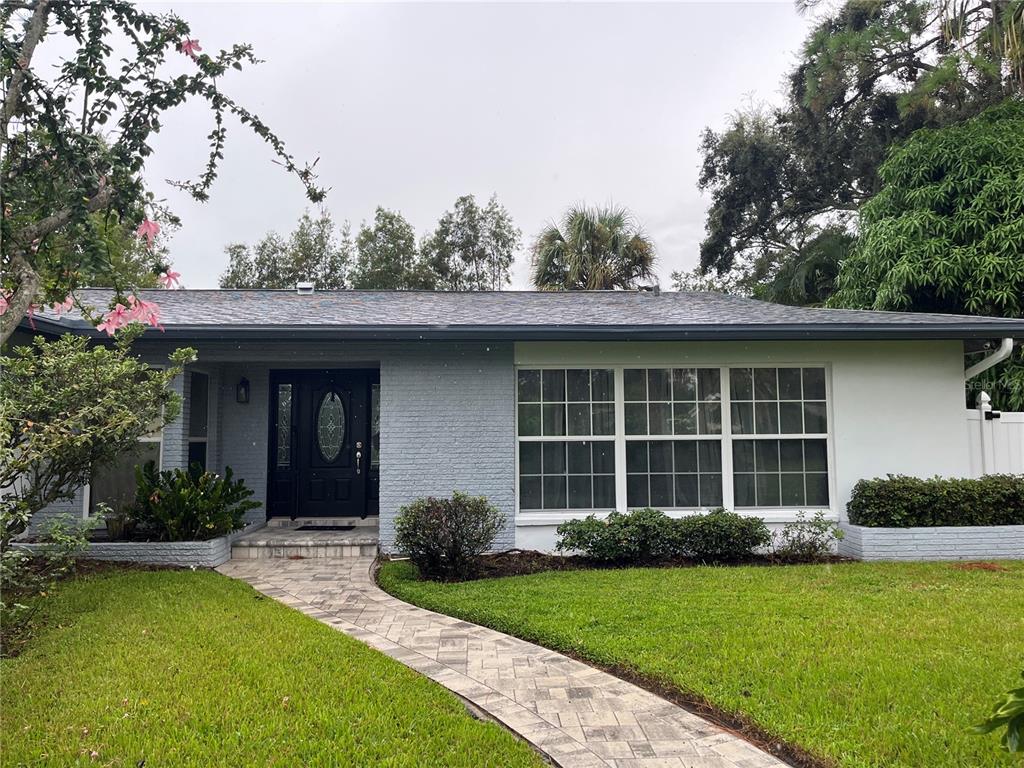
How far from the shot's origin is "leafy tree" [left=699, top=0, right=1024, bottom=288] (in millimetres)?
15266

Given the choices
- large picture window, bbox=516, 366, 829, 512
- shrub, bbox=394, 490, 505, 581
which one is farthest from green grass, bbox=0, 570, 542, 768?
large picture window, bbox=516, 366, 829, 512

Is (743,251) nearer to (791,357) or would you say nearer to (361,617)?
(791,357)

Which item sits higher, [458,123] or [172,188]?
[458,123]

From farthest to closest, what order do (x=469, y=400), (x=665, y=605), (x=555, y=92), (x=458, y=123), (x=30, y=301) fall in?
(x=458, y=123)
(x=555, y=92)
(x=469, y=400)
(x=665, y=605)
(x=30, y=301)

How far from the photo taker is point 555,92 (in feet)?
44.1

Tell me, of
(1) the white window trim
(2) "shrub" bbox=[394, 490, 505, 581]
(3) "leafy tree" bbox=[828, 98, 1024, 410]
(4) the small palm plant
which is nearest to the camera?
(4) the small palm plant

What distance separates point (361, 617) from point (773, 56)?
21.0 m

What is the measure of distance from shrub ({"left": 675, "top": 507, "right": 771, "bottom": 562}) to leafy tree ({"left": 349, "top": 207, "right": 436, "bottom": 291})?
1965 centimetres

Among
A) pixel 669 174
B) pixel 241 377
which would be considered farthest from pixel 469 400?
pixel 669 174

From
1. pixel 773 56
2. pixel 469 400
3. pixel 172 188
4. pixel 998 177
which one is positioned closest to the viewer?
pixel 172 188

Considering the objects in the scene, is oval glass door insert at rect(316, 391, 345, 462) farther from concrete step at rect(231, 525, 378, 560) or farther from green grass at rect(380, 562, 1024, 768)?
green grass at rect(380, 562, 1024, 768)

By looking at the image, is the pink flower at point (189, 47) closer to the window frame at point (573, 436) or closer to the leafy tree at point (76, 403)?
the leafy tree at point (76, 403)

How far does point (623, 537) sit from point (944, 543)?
365cm

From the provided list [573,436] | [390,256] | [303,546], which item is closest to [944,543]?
[573,436]
